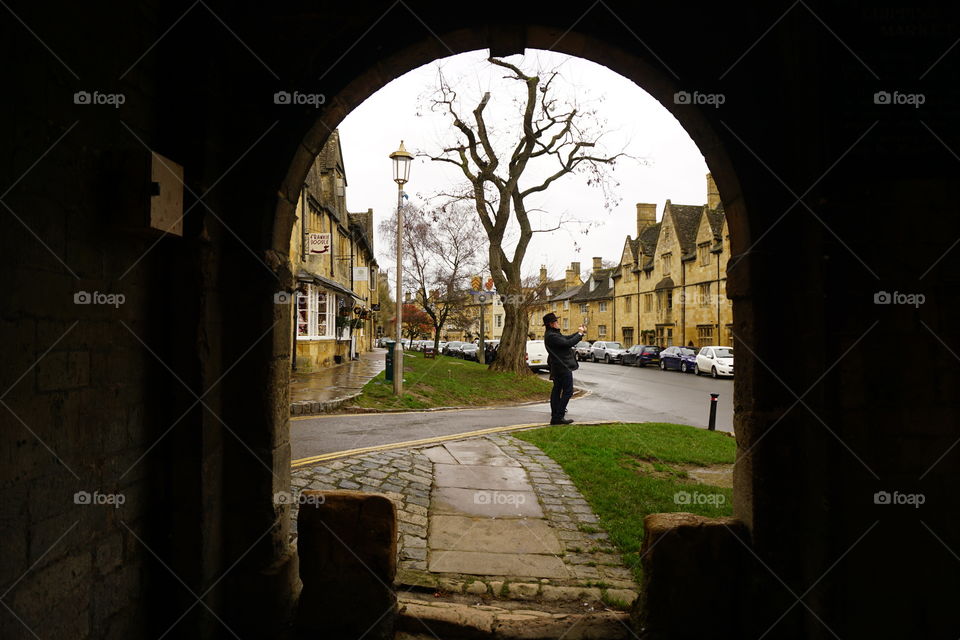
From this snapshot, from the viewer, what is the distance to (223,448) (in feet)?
10.2

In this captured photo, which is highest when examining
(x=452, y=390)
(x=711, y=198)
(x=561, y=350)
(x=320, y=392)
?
(x=711, y=198)

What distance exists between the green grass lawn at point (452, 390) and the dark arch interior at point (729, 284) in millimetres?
7705

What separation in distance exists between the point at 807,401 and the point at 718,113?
5.60 feet

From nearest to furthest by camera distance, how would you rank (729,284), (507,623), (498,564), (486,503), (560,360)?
(507,623) → (729,284) → (498,564) → (486,503) → (560,360)

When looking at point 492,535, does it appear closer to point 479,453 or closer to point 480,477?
point 480,477

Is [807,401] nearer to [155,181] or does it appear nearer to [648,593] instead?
[648,593]

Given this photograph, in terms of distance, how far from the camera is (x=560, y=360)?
28.4ft

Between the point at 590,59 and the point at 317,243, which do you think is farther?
the point at 317,243

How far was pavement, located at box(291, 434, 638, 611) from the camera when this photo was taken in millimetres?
3408

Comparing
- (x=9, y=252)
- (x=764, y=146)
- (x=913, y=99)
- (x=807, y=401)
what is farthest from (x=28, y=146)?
(x=913, y=99)

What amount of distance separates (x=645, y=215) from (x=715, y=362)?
2649 centimetres

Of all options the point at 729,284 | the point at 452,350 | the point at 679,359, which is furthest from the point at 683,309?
the point at 729,284

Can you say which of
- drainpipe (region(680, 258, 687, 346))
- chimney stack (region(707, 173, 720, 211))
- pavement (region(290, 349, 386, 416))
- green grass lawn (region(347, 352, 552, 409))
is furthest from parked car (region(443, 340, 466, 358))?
pavement (region(290, 349, 386, 416))

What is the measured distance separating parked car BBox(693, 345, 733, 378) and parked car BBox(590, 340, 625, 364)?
27.1 ft
